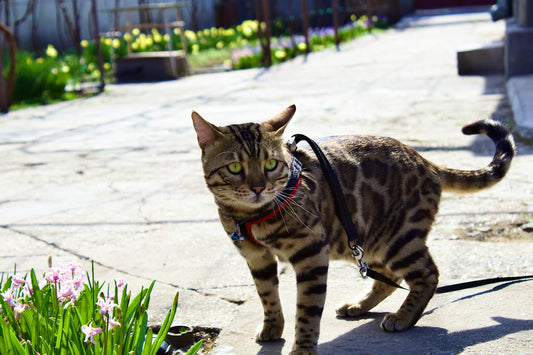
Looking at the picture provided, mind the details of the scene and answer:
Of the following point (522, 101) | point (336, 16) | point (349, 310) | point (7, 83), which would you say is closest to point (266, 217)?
point (349, 310)

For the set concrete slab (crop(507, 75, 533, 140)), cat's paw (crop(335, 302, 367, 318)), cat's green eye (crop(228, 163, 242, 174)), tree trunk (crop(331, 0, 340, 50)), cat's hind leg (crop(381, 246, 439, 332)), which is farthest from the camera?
tree trunk (crop(331, 0, 340, 50))

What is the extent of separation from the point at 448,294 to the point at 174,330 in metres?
1.21

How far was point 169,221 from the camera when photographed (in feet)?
13.7

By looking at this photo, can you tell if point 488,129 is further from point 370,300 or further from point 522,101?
point 522,101

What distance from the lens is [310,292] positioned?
7.97 feet

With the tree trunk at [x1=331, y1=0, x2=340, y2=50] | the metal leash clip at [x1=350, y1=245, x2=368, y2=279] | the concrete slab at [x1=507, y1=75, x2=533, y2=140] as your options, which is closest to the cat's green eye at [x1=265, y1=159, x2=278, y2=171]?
the metal leash clip at [x1=350, y1=245, x2=368, y2=279]

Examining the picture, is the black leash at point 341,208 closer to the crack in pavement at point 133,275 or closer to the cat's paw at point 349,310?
the cat's paw at point 349,310

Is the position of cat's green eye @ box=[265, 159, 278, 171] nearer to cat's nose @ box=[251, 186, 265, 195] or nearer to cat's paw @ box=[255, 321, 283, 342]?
cat's nose @ box=[251, 186, 265, 195]

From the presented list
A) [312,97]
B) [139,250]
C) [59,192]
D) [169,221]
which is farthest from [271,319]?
[312,97]

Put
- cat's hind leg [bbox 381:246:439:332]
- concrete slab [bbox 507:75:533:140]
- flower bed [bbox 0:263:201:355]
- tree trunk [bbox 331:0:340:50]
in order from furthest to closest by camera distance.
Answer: tree trunk [bbox 331:0:340:50] < concrete slab [bbox 507:75:533:140] < cat's hind leg [bbox 381:246:439:332] < flower bed [bbox 0:263:201:355]

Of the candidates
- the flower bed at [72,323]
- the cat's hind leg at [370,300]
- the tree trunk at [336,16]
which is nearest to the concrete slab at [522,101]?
the cat's hind leg at [370,300]

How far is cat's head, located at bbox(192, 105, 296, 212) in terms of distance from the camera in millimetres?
2465

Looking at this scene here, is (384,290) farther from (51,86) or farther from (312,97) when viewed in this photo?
(51,86)

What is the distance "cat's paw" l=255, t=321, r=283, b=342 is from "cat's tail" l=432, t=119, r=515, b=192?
979mm
